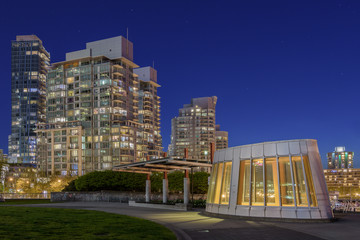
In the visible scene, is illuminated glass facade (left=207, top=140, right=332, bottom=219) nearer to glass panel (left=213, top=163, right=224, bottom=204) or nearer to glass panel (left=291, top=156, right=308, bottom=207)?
glass panel (left=291, top=156, right=308, bottom=207)

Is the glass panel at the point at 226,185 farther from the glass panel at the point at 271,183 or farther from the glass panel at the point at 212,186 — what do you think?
the glass panel at the point at 271,183

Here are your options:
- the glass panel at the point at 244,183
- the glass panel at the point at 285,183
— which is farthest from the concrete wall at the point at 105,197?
the glass panel at the point at 285,183

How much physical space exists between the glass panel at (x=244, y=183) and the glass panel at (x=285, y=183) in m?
2.60

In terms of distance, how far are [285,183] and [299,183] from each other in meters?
0.91

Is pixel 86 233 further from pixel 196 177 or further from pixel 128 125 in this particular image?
pixel 128 125

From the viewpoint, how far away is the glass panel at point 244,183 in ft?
89.2

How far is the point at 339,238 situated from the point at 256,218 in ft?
28.6

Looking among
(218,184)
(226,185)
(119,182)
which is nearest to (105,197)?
(119,182)

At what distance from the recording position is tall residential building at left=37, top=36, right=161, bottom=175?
143000 millimetres

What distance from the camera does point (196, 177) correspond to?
7325 centimetres

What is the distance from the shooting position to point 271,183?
1028 inches

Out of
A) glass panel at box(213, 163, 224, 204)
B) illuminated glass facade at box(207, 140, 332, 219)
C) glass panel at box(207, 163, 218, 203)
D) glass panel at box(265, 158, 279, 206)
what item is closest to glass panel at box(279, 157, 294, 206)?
illuminated glass facade at box(207, 140, 332, 219)

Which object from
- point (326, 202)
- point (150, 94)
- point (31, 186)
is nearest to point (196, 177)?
point (326, 202)

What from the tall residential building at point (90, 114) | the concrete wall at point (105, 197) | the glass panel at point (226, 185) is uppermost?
the tall residential building at point (90, 114)
